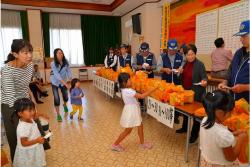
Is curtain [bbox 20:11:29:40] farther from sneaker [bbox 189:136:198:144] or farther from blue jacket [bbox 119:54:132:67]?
sneaker [bbox 189:136:198:144]

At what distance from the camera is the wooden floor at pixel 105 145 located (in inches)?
93.4

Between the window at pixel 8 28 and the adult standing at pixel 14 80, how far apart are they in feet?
24.3

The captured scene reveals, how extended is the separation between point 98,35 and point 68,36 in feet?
4.67

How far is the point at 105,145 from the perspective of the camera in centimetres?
282

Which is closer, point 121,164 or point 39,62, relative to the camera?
point 121,164

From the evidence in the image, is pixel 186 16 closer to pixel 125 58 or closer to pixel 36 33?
pixel 125 58

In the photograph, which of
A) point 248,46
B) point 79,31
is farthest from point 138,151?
point 79,31

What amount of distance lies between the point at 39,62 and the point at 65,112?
4.88 m

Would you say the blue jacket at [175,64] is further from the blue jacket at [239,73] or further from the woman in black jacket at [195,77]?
the blue jacket at [239,73]

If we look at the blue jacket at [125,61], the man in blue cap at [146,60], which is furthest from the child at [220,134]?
the blue jacket at [125,61]

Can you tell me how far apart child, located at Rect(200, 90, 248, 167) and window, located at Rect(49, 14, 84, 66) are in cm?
872

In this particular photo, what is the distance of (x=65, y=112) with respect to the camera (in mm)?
4387

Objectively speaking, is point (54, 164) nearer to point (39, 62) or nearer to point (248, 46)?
point (248, 46)

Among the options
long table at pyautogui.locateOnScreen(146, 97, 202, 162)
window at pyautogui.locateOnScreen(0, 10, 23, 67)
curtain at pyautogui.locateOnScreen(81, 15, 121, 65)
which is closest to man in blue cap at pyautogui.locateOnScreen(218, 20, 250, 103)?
long table at pyautogui.locateOnScreen(146, 97, 202, 162)
